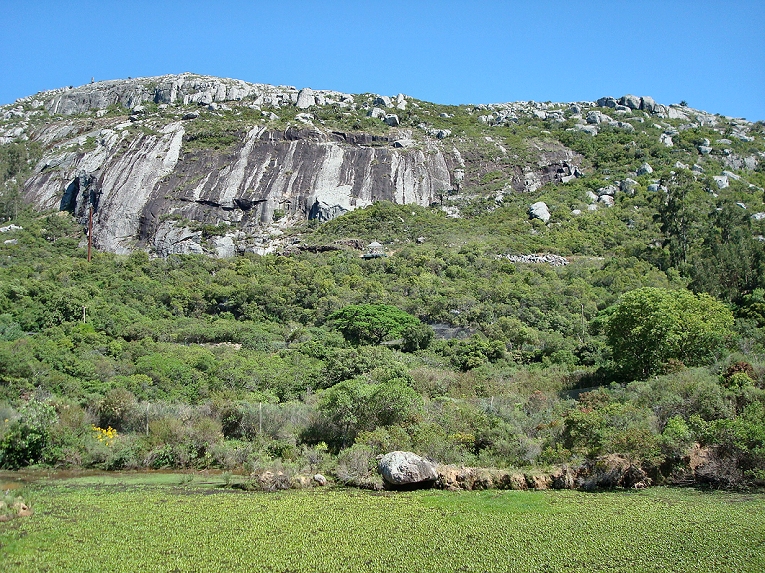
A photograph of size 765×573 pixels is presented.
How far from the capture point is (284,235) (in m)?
82.6

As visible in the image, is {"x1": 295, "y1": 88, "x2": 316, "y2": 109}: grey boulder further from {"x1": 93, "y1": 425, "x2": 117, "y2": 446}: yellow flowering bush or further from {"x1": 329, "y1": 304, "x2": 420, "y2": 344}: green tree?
{"x1": 93, "y1": 425, "x2": 117, "y2": 446}: yellow flowering bush

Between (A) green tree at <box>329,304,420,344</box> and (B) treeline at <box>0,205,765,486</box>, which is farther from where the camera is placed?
(A) green tree at <box>329,304,420,344</box>

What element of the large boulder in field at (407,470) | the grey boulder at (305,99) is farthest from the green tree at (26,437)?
the grey boulder at (305,99)

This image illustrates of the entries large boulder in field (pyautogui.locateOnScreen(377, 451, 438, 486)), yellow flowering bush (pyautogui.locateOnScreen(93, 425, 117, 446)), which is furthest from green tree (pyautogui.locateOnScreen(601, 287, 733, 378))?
yellow flowering bush (pyautogui.locateOnScreen(93, 425, 117, 446))

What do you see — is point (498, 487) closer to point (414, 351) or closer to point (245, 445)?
point (245, 445)

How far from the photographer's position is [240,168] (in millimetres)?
90188

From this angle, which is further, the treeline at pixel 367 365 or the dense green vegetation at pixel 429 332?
the dense green vegetation at pixel 429 332

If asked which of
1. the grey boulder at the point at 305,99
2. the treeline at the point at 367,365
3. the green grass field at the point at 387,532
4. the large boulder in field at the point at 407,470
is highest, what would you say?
the grey boulder at the point at 305,99

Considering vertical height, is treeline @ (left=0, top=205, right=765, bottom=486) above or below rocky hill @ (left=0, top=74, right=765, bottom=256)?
below

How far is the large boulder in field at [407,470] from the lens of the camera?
19.8 metres

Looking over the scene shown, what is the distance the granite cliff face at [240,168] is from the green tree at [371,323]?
2932cm

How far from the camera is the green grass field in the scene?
1219cm

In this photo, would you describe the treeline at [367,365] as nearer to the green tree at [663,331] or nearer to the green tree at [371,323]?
the green tree at [663,331]

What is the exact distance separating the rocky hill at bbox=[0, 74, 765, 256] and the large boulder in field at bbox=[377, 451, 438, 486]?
199 ft
